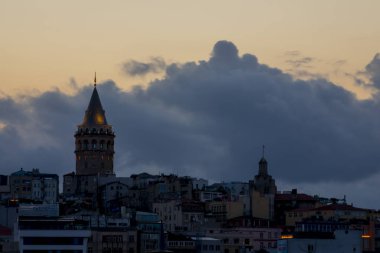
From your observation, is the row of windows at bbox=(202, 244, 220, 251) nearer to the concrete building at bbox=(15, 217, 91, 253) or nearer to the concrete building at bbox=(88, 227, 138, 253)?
the concrete building at bbox=(88, 227, 138, 253)

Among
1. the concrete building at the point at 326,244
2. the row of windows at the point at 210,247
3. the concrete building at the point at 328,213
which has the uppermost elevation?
the concrete building at the point at 328,213

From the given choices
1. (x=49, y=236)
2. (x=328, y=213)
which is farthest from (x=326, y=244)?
(x=328, y=213)

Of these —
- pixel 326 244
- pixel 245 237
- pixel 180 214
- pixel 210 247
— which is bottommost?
pixel 326 244

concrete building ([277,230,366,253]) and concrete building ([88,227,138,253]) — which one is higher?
concrete building ([88,227,138,253])

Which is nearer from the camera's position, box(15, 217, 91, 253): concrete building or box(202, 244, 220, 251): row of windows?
box(15, 217, 91, 253): concrete building

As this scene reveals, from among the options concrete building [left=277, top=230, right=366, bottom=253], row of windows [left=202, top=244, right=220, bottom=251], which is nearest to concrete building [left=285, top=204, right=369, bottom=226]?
row of windows [left=202, top=244, right=220, bottom=251]

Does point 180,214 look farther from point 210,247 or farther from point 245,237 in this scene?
point 210,247

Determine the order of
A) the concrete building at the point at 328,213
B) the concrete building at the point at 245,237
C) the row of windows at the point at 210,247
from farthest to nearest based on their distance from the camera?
the concrete building at the point at 328,213, the concrete building at the point at 245,237, the row of windows at the point at 210,247

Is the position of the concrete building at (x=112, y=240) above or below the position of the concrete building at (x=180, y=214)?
below

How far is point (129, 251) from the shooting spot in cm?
16138

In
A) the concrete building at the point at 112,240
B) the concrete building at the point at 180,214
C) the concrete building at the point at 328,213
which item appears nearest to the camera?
the concrete building at the point at 112,240

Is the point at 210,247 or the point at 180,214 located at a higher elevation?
the point at 180,214

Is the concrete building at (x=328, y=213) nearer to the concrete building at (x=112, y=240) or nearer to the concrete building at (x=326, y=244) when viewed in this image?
the concrete building at (x=112, y=240)

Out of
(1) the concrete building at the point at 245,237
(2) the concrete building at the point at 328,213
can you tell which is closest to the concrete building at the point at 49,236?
(1) the concrete building at the point at 245,237
